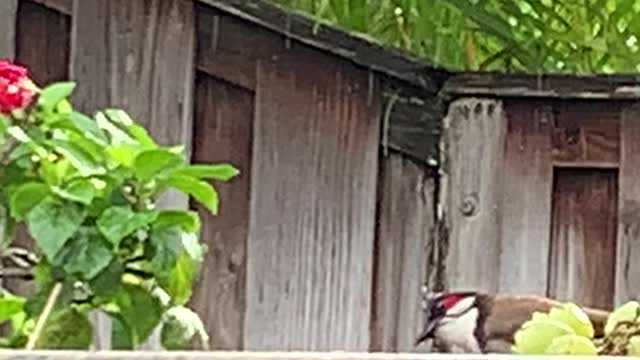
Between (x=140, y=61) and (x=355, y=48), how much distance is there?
0.29 m

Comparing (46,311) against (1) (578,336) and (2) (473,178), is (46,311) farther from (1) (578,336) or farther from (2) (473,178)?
(2) (473,178)

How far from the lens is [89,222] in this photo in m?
1.58

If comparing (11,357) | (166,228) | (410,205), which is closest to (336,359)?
(11,357)

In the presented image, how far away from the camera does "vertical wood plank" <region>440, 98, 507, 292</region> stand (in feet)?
7.25

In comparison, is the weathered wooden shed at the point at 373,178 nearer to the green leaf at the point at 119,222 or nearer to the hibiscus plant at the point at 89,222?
the hibiscus plant at the point at 89,222

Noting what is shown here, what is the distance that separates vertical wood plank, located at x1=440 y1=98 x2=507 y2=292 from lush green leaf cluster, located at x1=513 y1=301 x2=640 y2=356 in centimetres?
80

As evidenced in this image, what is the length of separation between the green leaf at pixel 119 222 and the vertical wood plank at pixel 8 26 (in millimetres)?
846

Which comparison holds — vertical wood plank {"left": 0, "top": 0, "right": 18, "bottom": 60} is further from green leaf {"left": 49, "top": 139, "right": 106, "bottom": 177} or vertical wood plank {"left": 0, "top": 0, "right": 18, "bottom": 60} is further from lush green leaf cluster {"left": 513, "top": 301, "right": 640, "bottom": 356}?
lush green leaf cluster {"left": 513, "top": 301, "right": 640, "bottom": 356}

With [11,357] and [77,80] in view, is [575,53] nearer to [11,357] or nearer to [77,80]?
[77,80]

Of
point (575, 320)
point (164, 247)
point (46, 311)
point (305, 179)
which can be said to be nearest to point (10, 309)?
point (46, 311)

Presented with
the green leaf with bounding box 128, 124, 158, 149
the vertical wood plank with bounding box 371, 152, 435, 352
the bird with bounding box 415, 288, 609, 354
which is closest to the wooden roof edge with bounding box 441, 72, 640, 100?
the vertical wood plank with bounding box 371, 152, 435, 352

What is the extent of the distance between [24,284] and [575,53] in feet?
2.44

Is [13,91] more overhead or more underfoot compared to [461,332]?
more overhead

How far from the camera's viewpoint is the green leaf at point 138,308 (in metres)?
1.62
